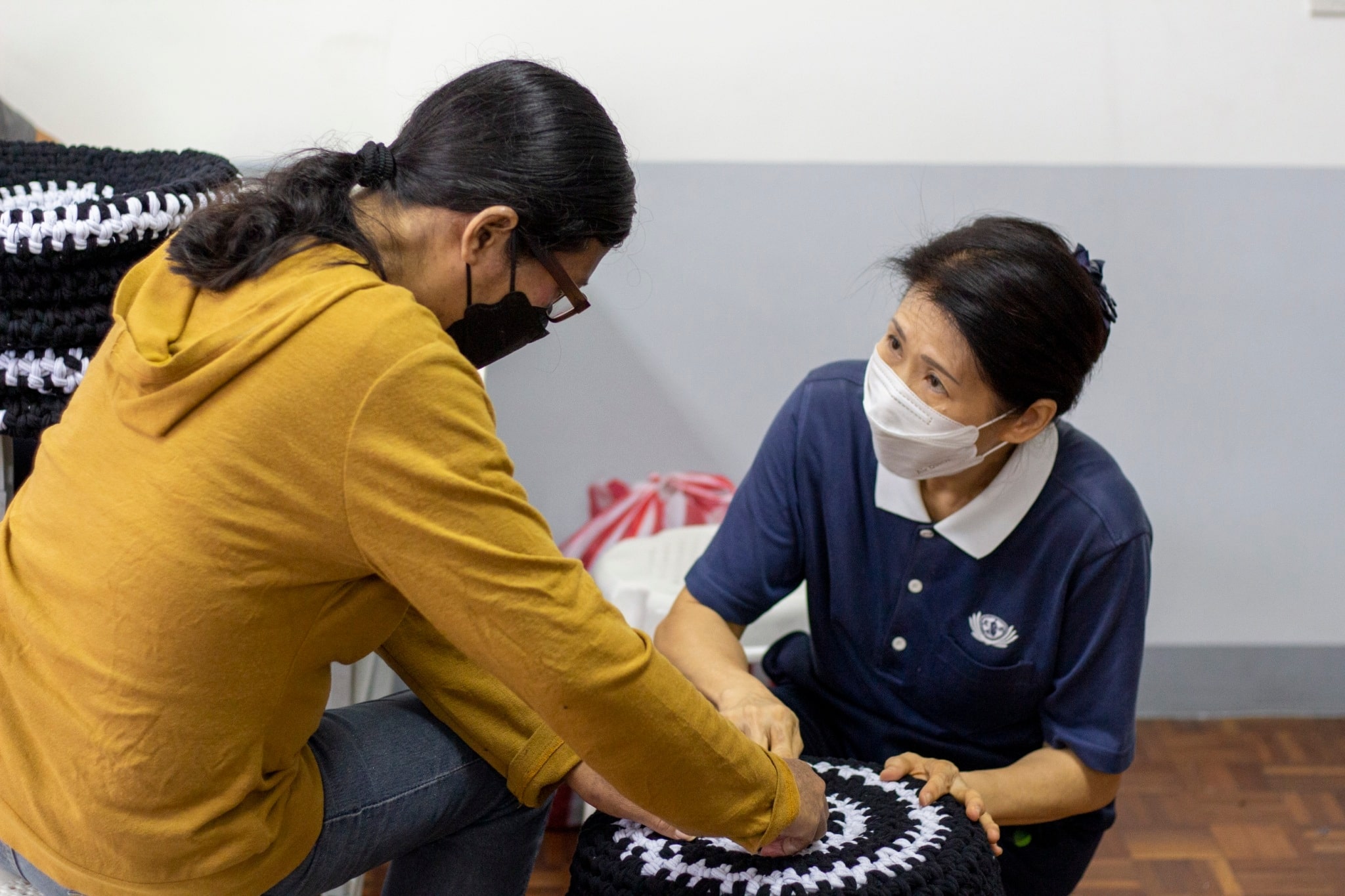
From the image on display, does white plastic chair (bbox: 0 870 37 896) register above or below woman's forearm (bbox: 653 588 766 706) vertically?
above

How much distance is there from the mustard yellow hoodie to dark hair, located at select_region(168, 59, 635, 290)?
74mm

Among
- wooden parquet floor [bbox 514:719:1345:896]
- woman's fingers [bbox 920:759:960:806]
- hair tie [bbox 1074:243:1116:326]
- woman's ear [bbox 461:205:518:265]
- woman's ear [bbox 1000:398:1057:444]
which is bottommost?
wooden parquet floor [bbox 514:719:1345:896]

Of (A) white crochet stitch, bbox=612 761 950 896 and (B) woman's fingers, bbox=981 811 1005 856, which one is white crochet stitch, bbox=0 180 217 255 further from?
(B) woman's fingers, bbox=981 811 1005 856

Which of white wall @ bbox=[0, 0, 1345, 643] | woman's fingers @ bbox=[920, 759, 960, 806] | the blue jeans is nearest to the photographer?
the blue jeans

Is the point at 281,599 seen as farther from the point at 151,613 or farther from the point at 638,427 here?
the point at 638,427

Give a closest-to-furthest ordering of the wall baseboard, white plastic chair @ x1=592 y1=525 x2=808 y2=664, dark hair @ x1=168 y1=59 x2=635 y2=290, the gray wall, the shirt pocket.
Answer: dark hair @ x1=168 y1=59 x2=635 y2=290 < the shirt pocket < white plastic chair @ x1=592 y1=525 x2=808 y2=664 < the gray wall < the wall baseboard

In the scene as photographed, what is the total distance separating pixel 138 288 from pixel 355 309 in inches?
11.0

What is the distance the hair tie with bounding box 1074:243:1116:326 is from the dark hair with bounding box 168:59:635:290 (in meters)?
0.58

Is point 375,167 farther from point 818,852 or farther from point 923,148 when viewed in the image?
point 923,148

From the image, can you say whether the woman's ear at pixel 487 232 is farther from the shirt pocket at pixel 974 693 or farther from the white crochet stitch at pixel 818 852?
the shirt pocket at pixel 974 693

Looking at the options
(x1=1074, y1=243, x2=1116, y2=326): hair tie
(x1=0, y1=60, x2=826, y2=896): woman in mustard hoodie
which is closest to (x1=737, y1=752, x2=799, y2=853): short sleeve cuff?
(x1=0, y1=60, x2=826, y2=896): woman in mustard hoodie

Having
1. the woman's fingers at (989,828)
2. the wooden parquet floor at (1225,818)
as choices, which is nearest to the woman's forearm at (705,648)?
the woman's fingers at (989,828)

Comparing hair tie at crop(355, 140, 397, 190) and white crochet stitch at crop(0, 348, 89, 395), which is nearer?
hair tie at crop(355, 140, 397, 190)

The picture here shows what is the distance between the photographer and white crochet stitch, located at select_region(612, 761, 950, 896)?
1042mm
